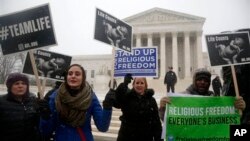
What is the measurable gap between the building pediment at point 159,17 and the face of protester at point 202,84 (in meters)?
41.5

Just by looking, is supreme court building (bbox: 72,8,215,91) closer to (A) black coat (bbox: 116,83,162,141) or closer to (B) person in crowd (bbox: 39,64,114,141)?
(A) black coat (bbox: 116,83,162,141)

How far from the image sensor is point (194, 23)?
43.9 metres

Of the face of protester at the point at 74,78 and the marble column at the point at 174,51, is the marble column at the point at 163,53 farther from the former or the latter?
the face of protester at the point at 74,78

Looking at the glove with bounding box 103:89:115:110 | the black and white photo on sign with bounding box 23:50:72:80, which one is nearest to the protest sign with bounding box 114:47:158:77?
the glove with bounding box 103:89:115:110

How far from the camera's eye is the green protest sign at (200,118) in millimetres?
3455

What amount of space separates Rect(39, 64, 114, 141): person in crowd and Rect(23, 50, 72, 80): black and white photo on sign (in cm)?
354

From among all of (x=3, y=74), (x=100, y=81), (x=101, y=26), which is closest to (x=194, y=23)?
(x=100, y=81)

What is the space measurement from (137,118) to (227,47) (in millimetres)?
1351

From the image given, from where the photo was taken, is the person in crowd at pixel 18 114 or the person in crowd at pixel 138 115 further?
the person in crowd at pixel 138 115

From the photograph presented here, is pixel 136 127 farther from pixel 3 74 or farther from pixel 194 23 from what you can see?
pixel 194 23

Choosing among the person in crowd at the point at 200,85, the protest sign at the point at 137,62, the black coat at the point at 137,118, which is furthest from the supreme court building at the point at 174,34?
the person in crowd at the point at 200,85

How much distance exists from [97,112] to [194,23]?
42463 millimetres

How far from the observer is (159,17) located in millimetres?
45281

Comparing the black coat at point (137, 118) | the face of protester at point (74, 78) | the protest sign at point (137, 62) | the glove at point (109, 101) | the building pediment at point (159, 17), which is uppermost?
the building pediment at point (159, 17)
